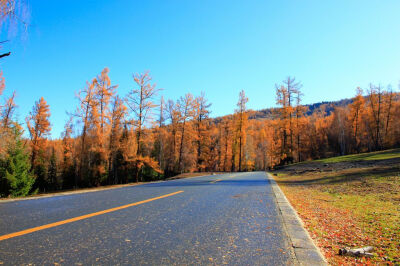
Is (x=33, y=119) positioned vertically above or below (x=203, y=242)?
above

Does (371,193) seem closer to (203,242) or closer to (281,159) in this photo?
(203,242)

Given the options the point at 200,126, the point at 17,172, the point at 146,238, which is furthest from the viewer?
the point at 200,126

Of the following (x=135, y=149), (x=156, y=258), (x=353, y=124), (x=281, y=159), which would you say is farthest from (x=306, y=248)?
(x=353, y=124)

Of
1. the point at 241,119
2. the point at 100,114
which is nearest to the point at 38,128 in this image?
the point at 100,114

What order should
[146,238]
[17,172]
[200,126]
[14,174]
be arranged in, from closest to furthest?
[146,238], [14,174], [17,172], [200,126]

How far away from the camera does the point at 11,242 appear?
2.58m

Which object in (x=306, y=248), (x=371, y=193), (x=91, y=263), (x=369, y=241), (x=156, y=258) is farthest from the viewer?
(x=371, y=193)

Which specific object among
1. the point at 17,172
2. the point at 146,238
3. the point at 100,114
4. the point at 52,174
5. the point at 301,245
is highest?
the point at 100,114

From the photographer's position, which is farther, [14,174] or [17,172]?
[17,172]

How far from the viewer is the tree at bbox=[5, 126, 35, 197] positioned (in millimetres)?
20375

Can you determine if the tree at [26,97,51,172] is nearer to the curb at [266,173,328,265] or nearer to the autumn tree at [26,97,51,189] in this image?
the autumn tree at [26,97,51,189]

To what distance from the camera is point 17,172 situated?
69.1 ft

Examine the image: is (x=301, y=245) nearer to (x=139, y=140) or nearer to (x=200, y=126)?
(x=139, y=140)

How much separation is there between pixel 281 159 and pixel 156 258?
3558 centimetres
